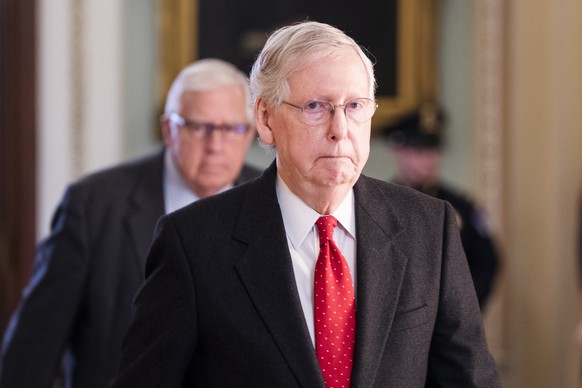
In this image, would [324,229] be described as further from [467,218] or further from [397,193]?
[467,218]

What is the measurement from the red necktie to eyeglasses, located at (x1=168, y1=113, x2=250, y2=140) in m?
1.46

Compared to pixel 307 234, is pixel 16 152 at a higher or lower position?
lower

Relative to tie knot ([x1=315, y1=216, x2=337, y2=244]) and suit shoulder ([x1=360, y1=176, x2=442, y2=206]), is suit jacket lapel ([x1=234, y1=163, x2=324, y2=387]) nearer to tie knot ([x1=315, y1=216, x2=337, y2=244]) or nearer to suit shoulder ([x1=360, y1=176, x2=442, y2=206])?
tie knot ([x1=315, y1=216, x2=337, y2=244])

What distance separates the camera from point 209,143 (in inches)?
150

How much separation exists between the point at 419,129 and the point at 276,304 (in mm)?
4678

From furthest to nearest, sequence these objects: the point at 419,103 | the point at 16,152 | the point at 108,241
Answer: the point at 419,103 → the point at 16,152 → the point at 108,241

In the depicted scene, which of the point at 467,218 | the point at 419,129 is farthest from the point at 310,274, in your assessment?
the point at 419,129

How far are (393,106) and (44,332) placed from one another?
159 inches

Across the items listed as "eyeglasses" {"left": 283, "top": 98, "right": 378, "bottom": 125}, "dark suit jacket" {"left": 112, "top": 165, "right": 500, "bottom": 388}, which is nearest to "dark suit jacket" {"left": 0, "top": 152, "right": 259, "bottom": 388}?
"dark suit jacket" {"left": 112, "top": 165, "right": 500, "bottom": 388}

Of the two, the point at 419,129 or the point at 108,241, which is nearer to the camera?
the point at 108,241

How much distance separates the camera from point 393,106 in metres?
7.29

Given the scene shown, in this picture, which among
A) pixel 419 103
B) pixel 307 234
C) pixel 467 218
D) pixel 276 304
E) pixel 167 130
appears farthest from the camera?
pixel 419 103

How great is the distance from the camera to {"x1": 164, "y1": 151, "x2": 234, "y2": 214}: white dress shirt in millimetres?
3801

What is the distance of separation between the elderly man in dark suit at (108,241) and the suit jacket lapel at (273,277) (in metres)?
1.21
